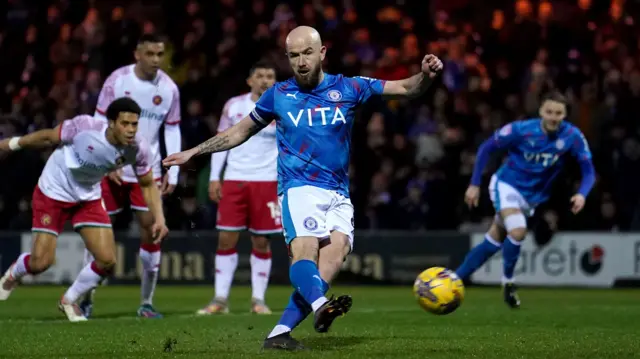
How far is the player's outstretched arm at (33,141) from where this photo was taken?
10.3m

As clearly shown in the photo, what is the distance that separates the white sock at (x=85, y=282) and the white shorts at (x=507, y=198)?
5048 mm

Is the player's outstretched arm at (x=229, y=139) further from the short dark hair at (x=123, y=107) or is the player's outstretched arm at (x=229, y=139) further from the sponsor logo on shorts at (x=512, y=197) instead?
the sponsor logo on shorts at (x=512, y=197)

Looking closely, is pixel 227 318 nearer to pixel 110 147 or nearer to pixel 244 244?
pixel 110 147

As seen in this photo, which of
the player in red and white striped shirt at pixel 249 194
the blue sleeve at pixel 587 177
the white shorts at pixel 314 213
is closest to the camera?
the white shorts at pixel 314 213

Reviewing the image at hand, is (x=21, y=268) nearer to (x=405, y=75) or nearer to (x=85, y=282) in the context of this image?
(x=85, y=282)

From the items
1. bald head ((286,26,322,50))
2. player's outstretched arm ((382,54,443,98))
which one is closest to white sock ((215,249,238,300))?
player's outstretched arm ((382,54,443,98))

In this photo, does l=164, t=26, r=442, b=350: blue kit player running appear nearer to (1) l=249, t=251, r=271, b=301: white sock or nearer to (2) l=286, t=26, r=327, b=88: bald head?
(2) l=286, t=26, r=327, b=88: bald head

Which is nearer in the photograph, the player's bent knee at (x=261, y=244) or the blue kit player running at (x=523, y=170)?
the player's bent knee at (x=261, y=244)

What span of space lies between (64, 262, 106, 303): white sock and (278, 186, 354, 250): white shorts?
369cm

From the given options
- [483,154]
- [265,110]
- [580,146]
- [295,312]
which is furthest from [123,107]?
[580,146]

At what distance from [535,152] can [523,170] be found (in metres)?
0.27

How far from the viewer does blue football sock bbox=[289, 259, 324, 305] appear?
7223mm

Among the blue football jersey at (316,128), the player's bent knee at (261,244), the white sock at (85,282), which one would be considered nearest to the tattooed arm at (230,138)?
the blue football jersey at (316,128)

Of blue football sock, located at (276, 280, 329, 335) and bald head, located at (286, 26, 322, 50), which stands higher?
bald head, located at (286, 26, 322, 50)
